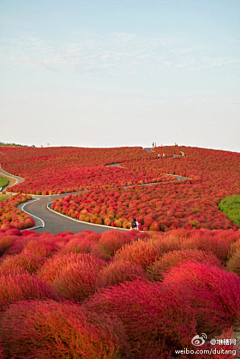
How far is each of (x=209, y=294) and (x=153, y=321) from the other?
3.72 ft

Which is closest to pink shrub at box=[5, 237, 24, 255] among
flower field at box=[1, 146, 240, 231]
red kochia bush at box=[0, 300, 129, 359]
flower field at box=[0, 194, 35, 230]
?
red kochia bush at box=[0, 300, 129, 359]

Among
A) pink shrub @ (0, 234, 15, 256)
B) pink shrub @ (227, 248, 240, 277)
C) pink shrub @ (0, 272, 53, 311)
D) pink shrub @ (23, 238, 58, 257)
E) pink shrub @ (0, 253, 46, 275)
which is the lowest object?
pink shrub @ (0, 234, 15, 256)

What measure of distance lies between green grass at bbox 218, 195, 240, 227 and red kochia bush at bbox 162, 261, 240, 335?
1953 centimetres

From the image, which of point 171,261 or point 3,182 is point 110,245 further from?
point 3,182

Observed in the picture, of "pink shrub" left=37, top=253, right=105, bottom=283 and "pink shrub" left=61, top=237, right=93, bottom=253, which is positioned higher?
"pink shrub" left=37, top=253, right=105, bottom=283

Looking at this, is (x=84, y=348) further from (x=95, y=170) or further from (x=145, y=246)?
(x=95, y=170)

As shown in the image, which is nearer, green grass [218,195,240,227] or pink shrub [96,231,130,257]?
pink shrub [96,231,130,257]

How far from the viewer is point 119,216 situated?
22656 millimetres

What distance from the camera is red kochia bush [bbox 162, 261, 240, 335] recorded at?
14.0 ft

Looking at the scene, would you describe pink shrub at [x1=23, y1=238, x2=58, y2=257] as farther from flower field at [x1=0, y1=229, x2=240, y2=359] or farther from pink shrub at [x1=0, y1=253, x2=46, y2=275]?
flower field at [x1=0, y1=229, x2=240, y2=359]

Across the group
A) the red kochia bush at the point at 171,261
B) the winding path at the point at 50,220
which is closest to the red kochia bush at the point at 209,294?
the red kochia bush at the point at 171,261

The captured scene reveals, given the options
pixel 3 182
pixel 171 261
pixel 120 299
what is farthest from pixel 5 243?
pixel 3 182

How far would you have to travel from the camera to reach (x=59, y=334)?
3.51m

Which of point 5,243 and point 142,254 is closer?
point 142,254
